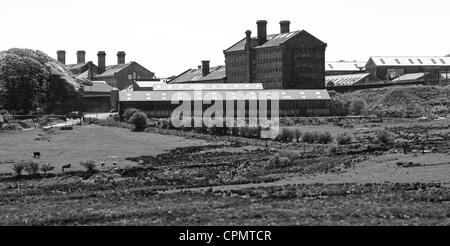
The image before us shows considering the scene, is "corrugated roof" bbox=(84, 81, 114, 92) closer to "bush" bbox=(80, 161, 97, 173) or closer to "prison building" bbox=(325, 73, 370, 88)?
"prison building" bbox=(325, 73, 370, 88)

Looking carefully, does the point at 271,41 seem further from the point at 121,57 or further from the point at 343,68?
the point at 121,57

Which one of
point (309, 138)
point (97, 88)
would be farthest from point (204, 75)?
point (309, 138)

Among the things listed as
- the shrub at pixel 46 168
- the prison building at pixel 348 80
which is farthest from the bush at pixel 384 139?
the prison building at pixel 348 80

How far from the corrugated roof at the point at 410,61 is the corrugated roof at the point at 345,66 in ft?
40.6

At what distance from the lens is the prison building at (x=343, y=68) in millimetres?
174750

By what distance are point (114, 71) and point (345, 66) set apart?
49.8 m

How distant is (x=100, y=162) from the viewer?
6688 cm

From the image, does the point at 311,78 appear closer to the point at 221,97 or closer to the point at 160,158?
the point at 221,97

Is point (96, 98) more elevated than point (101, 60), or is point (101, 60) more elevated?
point (101, 60)

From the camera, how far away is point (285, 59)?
133500 mm

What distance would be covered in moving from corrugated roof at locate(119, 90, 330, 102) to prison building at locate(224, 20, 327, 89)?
14.3 meters

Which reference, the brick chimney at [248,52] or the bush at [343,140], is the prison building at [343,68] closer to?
the brick chimney at [248,52]
